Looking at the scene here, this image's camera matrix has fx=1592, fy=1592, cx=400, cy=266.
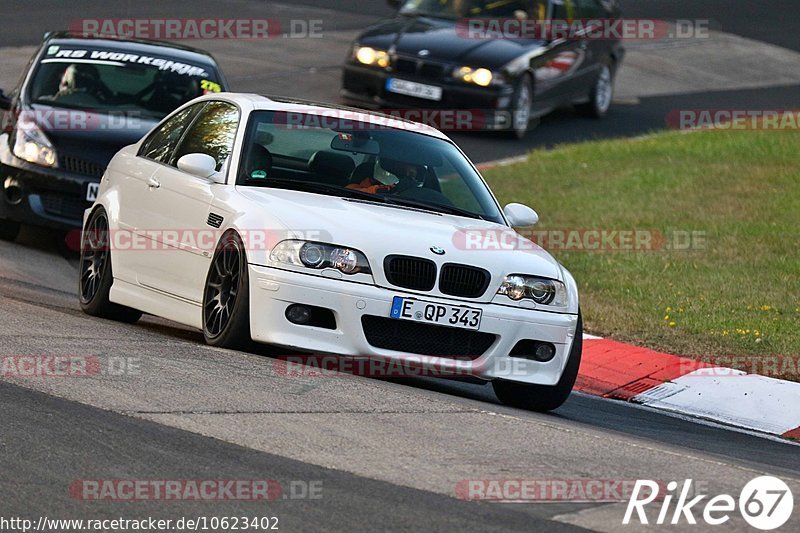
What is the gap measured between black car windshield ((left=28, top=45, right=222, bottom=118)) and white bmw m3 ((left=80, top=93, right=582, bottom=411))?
11.4ft

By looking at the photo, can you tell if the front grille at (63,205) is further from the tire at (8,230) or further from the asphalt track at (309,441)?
the asphalt track at (309,441)

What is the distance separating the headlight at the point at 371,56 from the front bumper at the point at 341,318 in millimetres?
11125

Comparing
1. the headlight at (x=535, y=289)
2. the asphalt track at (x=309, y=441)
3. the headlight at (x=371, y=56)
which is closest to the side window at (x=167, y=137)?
the asphalt track at (x=309, y=441)

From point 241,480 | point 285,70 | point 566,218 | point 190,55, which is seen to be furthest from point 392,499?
point 285,70

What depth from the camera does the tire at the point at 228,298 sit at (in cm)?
806

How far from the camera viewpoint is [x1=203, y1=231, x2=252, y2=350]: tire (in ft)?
26.5

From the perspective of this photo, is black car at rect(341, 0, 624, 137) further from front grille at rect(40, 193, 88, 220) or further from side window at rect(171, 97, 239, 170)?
side window at rect(171, 97, 239, 170)

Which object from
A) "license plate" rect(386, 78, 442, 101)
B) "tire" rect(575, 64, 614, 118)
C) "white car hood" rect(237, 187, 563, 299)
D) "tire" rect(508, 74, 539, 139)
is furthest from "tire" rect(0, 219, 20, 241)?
"tire" rect(575, 64, 614, 118)

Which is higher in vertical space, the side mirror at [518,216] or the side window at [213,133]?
the side window at [213,133]

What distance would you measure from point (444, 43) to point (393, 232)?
11241 mm

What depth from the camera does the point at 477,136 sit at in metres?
19.8

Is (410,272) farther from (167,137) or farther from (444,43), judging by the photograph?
(444,43)

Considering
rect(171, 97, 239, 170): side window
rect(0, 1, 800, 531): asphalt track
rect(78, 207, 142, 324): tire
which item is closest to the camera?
rect(0, 1, 800, 531): asphalt track

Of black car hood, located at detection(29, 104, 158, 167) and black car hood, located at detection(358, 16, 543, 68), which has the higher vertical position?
black car hood, located at detection(29, 104, 158, 167)
